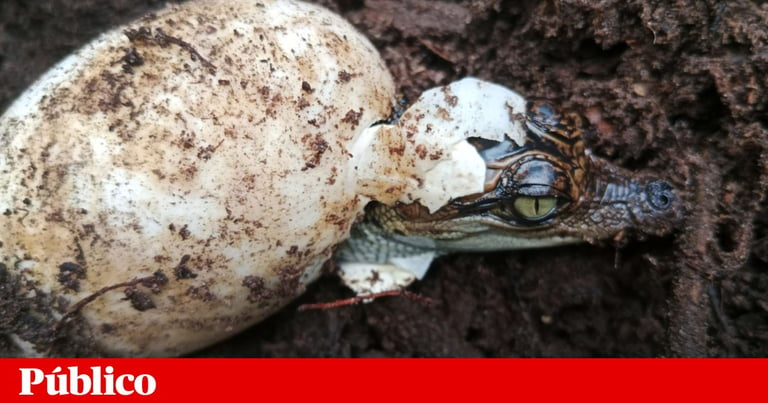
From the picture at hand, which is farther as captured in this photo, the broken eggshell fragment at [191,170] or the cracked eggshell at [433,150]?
the cracked eggshell at [433,150]

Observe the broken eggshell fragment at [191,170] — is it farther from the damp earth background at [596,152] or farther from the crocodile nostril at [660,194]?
the crocodile nostril at [660,194]

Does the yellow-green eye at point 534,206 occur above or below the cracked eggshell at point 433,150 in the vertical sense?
below

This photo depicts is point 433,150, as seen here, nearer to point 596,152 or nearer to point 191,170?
point 596,152

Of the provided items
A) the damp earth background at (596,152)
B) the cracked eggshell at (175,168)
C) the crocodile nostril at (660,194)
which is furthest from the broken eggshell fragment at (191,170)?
the crocodile nostril at (660,194)

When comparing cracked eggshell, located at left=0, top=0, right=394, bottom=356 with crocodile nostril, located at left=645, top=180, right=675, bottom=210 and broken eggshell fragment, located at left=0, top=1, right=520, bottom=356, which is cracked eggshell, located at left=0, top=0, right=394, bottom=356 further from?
crocodile nostril, located at left=645, top=180, right=675, bottom=210

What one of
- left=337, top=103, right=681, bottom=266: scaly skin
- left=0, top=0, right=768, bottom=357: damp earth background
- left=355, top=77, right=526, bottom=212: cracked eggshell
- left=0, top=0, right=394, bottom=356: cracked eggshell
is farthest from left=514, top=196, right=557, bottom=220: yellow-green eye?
left=0, top=0, right=394, bottom=356: cracked eggshell

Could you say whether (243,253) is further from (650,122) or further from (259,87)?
(650,122)
